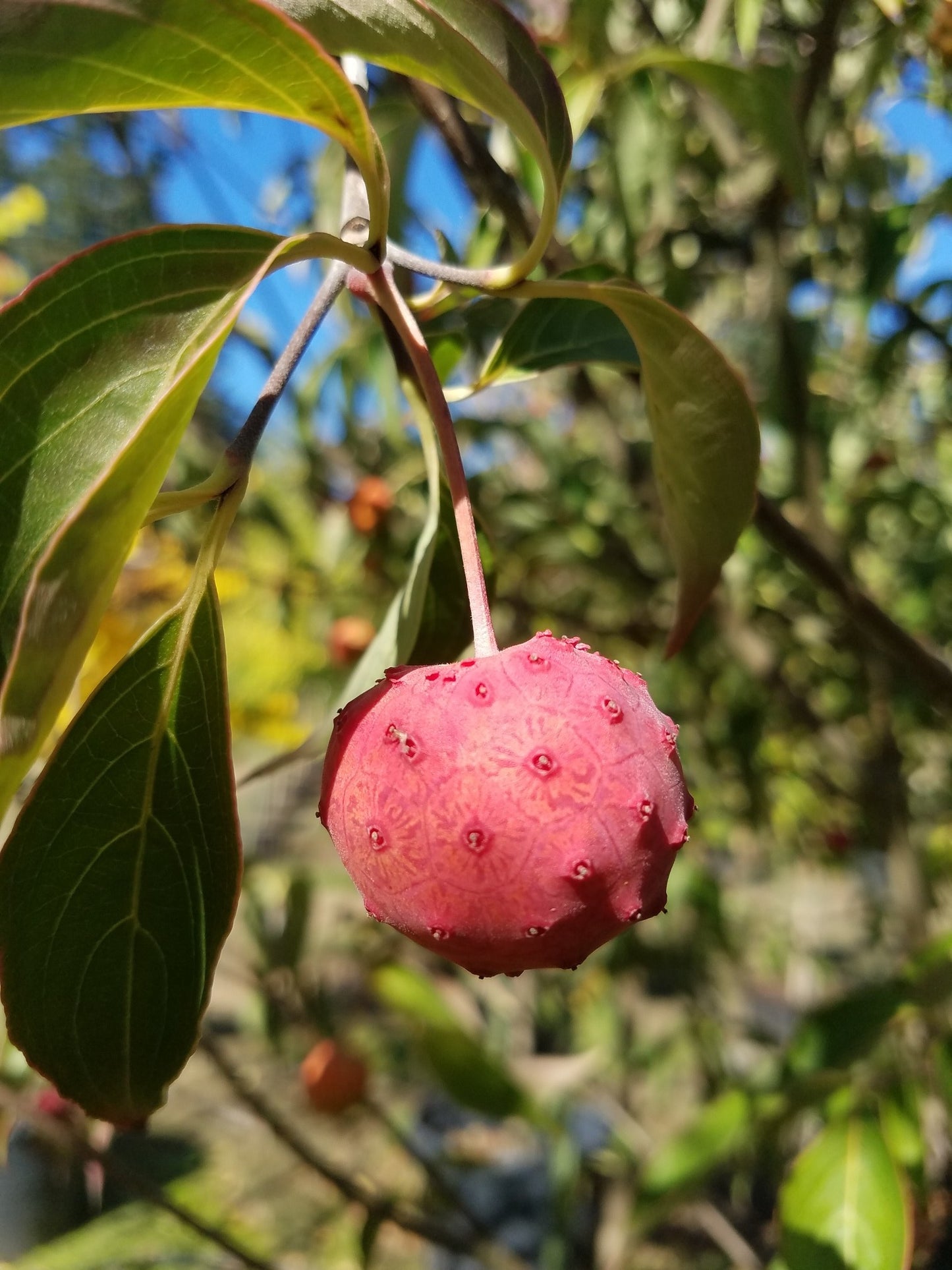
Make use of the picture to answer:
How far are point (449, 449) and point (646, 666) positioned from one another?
1.42m

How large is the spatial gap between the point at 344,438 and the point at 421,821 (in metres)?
1.84

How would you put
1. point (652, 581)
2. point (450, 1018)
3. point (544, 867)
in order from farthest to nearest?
point (652, 581) → point (450, 1018) → point (544, 867)

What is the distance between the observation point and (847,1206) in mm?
993

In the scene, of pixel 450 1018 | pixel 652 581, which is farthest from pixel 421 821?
Answer: pixel 652 581

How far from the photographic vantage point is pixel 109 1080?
61cm

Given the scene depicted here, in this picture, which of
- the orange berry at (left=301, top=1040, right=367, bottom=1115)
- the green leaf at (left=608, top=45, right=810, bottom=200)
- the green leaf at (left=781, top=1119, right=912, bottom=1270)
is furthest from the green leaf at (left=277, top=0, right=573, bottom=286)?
the orange berry at (left=301, top=1040, right=367, bottom=1115)

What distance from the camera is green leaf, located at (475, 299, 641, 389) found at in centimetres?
80

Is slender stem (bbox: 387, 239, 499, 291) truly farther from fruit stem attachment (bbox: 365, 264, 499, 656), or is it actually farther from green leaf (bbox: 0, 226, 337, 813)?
green leaf (bbox: 0, 226, 337, 813)

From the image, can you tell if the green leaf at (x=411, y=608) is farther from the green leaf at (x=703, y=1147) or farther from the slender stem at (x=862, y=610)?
the green leaf at (x=703, y=1147)

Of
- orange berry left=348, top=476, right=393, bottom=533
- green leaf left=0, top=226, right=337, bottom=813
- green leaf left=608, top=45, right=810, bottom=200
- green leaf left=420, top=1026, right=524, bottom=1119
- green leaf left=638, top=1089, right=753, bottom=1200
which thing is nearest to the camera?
green leaf left=0, top=226, right=337, bottom=813

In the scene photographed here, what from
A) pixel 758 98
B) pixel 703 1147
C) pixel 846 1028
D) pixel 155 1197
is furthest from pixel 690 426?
pixel 155 1197

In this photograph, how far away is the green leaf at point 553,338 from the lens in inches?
31.3

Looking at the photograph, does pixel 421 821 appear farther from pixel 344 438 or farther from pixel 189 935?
pixel 344 438

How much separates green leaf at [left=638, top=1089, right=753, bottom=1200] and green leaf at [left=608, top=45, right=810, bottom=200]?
109 centimetres
